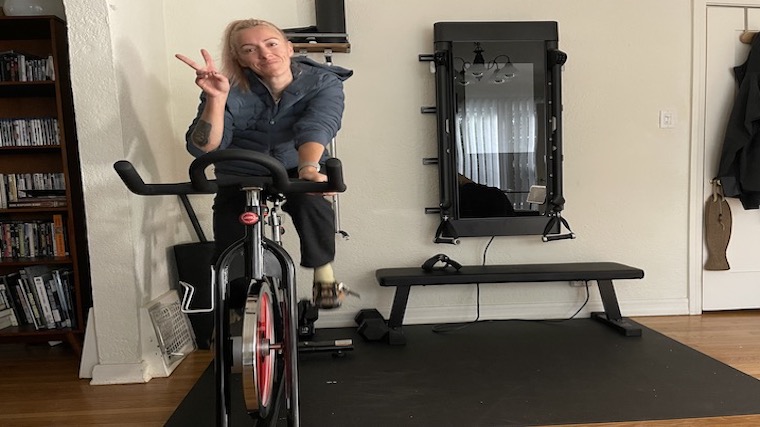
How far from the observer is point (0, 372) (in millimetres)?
2326

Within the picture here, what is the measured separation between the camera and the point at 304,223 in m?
1.67

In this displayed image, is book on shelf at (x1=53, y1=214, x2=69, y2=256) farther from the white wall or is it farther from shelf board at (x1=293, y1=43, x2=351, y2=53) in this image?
shelf board at (x1=293, y1=43, x2=351, y2=53)

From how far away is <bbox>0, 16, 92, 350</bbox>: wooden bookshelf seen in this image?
2477 mm

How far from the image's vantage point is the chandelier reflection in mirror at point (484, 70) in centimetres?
275

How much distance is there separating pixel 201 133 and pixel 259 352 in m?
0.66

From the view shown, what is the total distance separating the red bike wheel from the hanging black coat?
2.74 metres

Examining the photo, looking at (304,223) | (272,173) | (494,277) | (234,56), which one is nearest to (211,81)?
(234,56)

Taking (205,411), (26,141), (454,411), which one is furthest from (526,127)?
(26,141)

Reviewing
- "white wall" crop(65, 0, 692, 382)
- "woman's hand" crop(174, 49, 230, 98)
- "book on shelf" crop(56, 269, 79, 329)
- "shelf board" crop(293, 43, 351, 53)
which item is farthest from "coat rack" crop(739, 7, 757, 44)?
"book on shelf" crop(56, 269, 79, 329)

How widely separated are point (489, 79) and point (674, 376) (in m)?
Answer: 1.68

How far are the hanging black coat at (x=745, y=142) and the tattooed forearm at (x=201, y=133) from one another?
2.83m

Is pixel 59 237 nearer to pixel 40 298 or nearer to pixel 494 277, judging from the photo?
pixel 40 298

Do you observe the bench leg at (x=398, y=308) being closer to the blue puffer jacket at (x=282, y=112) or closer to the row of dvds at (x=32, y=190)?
the blue puffer jacket at (x=282, y=112)

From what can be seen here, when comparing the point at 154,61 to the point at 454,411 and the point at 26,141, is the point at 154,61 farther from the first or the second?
the point at 454,411
